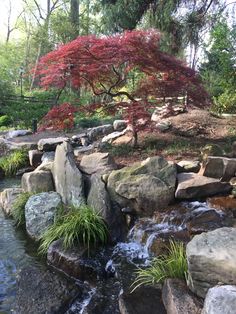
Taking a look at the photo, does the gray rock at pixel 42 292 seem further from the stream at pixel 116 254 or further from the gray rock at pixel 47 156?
the gray rock at pixel 47 156

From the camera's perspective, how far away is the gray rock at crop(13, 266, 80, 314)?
11.5ft

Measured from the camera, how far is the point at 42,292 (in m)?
3.70

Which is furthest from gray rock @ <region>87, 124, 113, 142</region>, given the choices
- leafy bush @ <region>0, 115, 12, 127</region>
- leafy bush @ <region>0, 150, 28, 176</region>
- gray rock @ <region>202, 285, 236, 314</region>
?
gray rock @ <region>202, 285, 236, 314</region>

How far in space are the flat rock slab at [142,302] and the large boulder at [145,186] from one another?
168 centimetres

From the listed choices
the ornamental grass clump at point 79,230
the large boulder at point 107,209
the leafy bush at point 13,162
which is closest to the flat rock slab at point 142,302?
the ornamental grass clump at point 79,230

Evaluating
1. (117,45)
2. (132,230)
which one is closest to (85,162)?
(132,230)

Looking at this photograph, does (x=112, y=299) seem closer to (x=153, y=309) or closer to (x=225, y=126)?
(x=153, y=309)

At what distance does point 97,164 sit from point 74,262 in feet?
7.09

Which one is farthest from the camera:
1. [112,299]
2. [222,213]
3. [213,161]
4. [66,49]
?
[66,49]

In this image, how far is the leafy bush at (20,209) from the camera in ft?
18.6

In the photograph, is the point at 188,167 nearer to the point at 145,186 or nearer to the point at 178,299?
the point at 145,186

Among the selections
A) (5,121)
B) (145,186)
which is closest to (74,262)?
(145,186)

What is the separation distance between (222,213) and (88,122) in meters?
8.46

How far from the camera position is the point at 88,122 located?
12.7 metres
